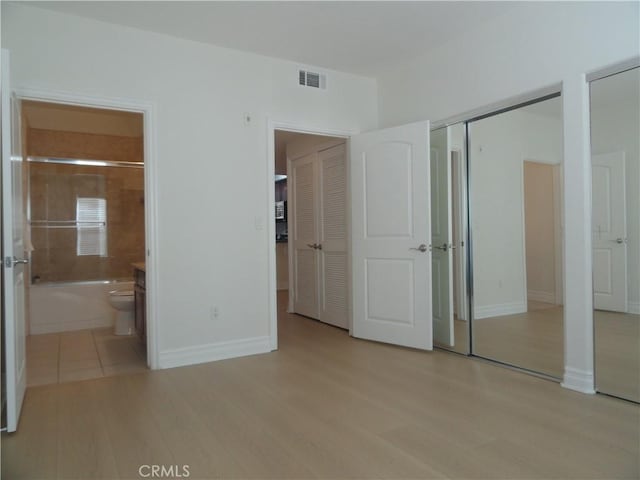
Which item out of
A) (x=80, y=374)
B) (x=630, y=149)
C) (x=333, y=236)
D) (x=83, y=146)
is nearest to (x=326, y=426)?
(x=80, y=374)

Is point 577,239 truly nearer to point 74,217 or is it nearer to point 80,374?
point 80,374

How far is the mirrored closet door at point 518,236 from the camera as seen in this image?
3.11 m

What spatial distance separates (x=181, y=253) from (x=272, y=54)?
191cm

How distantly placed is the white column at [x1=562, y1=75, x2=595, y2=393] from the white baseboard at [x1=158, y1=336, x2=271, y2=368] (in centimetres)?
236

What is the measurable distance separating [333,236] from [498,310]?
1.93 m

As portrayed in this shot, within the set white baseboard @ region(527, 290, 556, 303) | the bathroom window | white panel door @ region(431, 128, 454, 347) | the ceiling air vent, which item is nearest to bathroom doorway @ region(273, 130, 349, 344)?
the ceiling air vent

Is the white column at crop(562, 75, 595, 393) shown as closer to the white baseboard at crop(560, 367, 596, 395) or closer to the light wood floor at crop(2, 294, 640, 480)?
the white baseboard at crop(560, 367, 596, 395)

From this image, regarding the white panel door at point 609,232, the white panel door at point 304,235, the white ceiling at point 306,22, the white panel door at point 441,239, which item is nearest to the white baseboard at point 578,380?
the white panel door at point 609,232

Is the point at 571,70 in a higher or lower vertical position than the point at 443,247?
higher

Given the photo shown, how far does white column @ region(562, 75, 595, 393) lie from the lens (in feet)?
9.09

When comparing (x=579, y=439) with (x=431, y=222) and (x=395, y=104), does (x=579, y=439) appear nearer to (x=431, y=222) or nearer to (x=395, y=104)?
(x=431, y=222)

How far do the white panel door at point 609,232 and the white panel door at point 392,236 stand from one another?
1.26m

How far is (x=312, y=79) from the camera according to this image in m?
4.17

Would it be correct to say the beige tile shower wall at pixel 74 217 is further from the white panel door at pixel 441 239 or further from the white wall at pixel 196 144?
the white panel door at pixel 441 239
